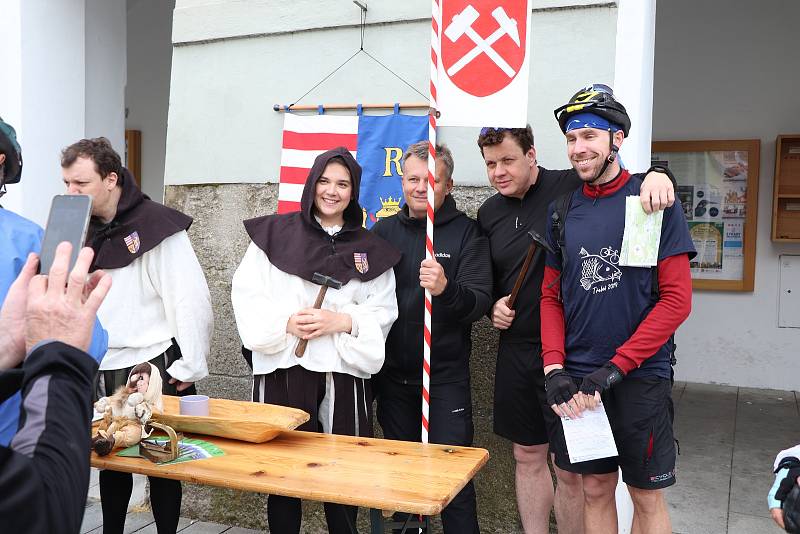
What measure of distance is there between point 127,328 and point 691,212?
5.29 m

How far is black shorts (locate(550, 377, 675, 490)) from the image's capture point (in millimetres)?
2488

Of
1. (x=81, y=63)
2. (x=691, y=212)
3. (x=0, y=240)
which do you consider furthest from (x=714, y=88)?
(x=0, y=240)

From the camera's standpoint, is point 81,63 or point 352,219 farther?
point 81,63

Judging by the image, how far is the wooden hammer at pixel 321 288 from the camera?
9.17 ft

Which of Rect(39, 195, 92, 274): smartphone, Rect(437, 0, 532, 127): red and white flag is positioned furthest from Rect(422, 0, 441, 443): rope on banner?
Rect(39, 195, 92, 274): smartphone

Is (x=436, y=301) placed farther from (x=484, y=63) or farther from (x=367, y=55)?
(x=367, y=55)

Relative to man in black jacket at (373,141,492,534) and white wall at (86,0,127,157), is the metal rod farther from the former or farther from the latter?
white wall at (86,0,127,157)

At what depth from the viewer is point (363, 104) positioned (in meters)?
3.95

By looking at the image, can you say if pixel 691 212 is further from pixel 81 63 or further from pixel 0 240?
pixel 0 240

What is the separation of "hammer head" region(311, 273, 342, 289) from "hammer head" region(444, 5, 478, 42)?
112 centimetres

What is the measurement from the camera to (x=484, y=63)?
2.93 metres

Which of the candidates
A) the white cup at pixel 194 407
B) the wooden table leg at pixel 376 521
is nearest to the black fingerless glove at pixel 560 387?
the wooden table leg at pixel 376 521

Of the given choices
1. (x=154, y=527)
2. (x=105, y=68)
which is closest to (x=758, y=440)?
(x=154, y=527)

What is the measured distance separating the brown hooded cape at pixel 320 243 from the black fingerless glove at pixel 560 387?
2.64ft
